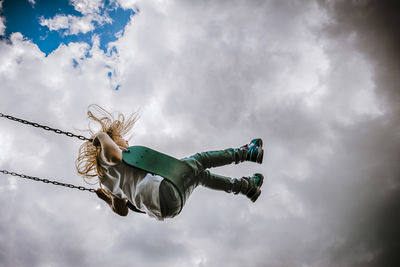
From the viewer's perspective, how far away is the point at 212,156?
313cm

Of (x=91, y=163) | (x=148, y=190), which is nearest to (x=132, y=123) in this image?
(x=91, y=163)

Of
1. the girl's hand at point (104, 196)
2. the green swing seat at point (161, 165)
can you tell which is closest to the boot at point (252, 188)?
the green swing seat at point (161, 165)

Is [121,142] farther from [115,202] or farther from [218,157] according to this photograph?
[218,157]

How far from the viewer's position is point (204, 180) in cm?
309

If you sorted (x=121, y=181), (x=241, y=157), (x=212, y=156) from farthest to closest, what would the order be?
(x=241, y=157)
(x=212, y=156)
(x=121, y=181)

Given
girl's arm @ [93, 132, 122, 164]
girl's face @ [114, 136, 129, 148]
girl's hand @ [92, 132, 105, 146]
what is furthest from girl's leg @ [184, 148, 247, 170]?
girl's hand @ [92, 132, 105, 146]

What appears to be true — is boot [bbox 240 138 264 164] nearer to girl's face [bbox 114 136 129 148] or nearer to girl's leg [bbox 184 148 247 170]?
girl's leg [bbox 184 148 247 170]

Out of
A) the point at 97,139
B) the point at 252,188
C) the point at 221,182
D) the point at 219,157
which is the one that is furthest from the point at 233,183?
the point at 97,139

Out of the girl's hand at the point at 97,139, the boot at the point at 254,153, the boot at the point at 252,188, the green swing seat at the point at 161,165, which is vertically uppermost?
the boot at the point at 254,153

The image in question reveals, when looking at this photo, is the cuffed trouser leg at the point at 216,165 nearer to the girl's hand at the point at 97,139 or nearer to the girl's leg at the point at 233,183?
the girl's leg at the point at 233,183

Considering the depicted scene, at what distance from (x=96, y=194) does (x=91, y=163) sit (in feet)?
1.86

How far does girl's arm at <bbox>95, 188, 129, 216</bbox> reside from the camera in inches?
132

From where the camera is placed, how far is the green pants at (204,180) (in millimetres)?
2572

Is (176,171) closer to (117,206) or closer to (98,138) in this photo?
(98,138)
